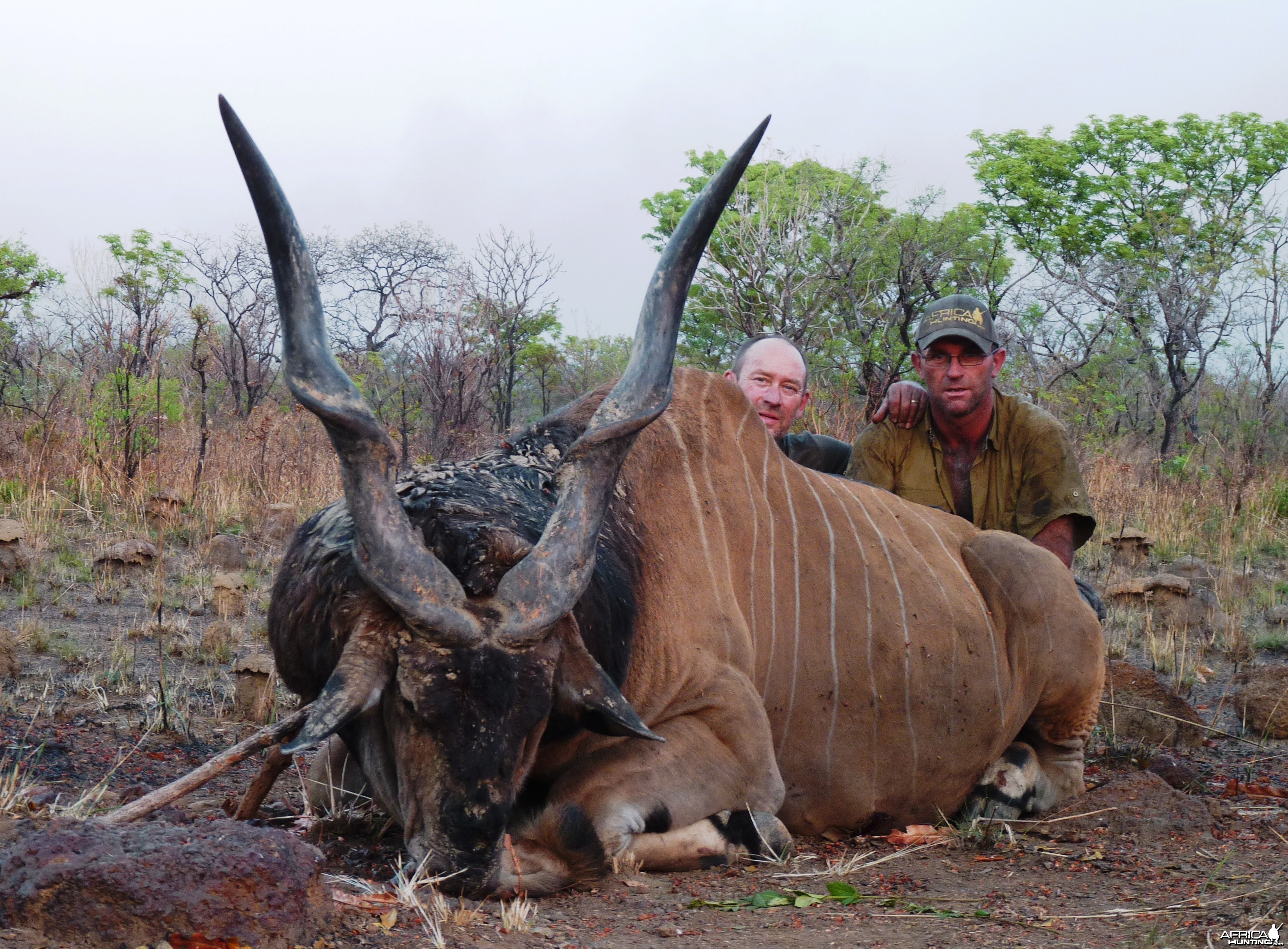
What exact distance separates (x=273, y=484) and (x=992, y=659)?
6748 mm

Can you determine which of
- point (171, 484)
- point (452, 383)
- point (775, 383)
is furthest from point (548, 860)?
point (452, 383)

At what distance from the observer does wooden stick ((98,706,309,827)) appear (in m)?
2.26

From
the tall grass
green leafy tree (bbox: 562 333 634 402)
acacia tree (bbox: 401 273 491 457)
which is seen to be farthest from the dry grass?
green leafy tree (bbox: 562 333 634 402)

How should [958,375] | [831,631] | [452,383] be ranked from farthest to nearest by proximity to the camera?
[452,383]
[958,375]
[831,631]

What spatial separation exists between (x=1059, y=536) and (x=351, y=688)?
10.0 ft

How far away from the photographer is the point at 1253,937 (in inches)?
84.4

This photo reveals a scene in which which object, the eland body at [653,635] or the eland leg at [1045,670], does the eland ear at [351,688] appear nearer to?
the eland body at [653,635]

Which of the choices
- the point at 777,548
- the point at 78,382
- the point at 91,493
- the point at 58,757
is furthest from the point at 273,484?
the point at 777,548

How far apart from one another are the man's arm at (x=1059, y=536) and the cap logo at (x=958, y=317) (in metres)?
0.80

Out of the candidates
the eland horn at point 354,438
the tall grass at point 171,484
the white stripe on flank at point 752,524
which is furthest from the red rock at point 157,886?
the tall grass at point 171,484

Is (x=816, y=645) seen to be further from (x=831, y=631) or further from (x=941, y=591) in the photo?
(x=941, y=591)

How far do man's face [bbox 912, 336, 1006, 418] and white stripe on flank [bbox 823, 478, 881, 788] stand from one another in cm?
108

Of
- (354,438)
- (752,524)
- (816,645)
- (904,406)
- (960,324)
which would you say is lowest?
(816,645)

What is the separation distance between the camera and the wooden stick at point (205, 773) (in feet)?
7.42
